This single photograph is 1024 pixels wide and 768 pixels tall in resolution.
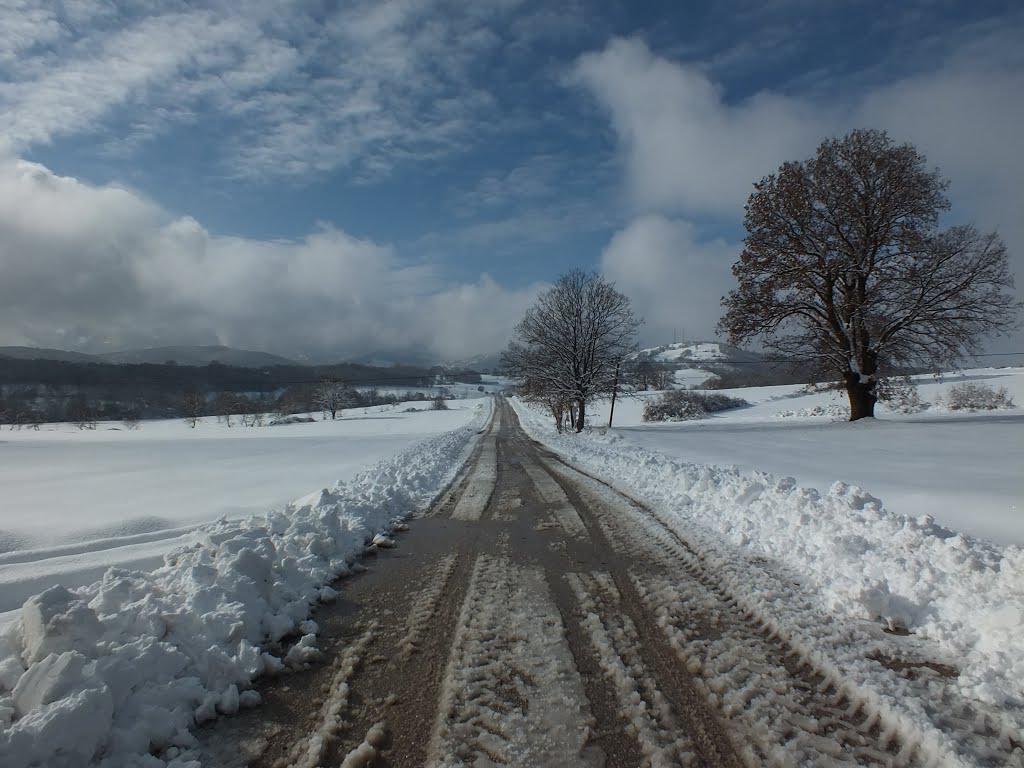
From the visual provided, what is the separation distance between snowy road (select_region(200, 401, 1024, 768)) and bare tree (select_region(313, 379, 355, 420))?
2981 inches

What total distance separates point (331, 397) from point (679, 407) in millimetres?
54331

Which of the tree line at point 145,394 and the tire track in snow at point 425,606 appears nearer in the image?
the tire track in snow at point 425,606

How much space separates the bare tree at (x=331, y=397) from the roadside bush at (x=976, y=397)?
70835 mm

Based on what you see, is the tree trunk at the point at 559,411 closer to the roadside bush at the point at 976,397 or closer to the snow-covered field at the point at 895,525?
the snow-covered field at the point at 895,525

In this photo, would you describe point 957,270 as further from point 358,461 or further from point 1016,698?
point 358,461

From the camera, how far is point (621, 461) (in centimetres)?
1455

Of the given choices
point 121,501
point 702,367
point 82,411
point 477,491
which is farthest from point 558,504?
point 702,367

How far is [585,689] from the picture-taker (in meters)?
3.08

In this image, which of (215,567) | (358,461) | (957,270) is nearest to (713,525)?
(215,567)

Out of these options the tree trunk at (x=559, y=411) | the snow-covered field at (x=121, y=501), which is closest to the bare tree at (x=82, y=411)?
the snow-covered field at (x=121, y=501)

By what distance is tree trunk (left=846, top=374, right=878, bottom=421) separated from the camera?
19.2 metres

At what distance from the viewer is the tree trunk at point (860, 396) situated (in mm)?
19219

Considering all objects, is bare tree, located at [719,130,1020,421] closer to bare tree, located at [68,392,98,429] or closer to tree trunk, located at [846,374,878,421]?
tree trunk, located at [846,374,878,421]

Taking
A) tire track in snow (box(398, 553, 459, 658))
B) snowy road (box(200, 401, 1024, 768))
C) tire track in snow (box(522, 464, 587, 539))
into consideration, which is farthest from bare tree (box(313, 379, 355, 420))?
snowy road (box(200, 401, 1024, 768))
